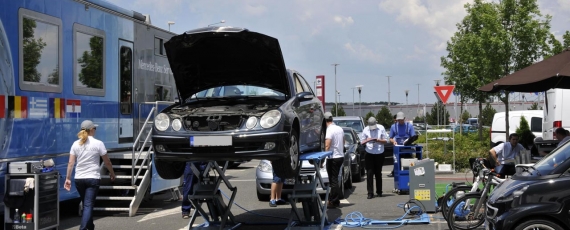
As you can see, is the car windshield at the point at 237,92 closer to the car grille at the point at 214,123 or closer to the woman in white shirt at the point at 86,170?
the car grille at the point at 214,123

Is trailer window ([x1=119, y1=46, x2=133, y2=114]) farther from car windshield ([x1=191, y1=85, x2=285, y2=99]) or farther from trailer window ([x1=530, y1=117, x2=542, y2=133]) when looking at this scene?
trailer window ([x1=530, y1=117, x2=542, y2=133])

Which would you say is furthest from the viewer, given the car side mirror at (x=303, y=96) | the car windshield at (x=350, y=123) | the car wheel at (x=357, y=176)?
the car windshield at (x=350, y=123)

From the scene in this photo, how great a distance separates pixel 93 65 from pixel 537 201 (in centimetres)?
792

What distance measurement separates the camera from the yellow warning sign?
12148mm

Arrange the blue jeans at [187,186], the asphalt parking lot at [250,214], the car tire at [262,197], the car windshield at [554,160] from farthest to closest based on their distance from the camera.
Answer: the car tire at [262,197], the blue jeans at [187,186], the asphalt parking lot at [250,214], the car windshield at [554,160]

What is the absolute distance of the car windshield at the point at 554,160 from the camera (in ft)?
25.2

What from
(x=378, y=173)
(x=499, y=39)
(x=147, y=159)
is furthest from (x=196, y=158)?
(x=499, y=39)

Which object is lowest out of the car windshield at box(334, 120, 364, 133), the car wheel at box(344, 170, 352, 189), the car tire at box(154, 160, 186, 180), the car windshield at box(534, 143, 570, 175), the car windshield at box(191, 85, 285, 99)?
the car wheel at box(344, 170, 352, 189)

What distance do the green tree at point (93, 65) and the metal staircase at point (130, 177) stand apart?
115 cm

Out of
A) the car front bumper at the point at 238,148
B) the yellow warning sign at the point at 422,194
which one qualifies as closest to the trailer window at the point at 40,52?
the car front bumper at the point at 238,148

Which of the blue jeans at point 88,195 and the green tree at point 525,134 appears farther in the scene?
the green tree at point 525,134

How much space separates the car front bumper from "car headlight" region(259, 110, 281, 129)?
14 cm

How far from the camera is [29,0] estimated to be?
10.3 meters

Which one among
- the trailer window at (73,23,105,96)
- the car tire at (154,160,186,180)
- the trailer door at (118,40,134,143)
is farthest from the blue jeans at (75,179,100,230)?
the trailer door at (118,40,134,143)
